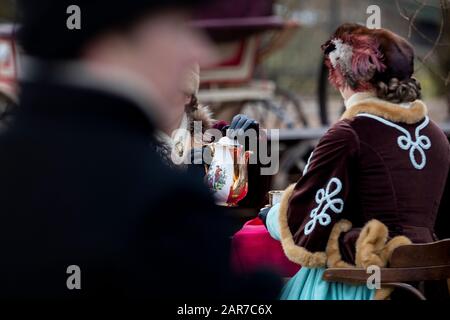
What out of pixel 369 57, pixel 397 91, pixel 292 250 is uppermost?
pixel 369 57

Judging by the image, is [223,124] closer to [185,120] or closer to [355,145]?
[185,120]

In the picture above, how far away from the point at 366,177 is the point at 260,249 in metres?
0.49

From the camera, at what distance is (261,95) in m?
8.81

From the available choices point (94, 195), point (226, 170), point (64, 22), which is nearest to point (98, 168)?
point (94, 195)

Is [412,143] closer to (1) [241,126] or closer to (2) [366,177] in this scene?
(2) [366,177]

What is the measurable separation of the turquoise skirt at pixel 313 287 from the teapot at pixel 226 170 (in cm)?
21

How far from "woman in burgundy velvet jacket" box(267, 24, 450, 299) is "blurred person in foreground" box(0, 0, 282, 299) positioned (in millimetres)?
1457

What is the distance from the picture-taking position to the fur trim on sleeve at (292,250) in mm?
2605

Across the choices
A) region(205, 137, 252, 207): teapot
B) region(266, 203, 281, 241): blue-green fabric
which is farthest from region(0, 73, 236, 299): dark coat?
region(205, 137, 252, 207): teapot

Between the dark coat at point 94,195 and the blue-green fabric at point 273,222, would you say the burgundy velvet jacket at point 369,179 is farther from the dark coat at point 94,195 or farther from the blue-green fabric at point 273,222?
the dark coat at point 94,195

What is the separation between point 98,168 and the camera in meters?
1.10

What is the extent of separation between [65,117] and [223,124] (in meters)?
2.21

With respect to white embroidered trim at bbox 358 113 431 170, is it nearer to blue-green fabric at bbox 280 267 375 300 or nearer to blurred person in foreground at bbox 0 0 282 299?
blue-green fabric at bbox 280 267 375 300

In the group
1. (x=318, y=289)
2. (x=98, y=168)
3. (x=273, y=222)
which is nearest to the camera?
(x=98, y=168)
